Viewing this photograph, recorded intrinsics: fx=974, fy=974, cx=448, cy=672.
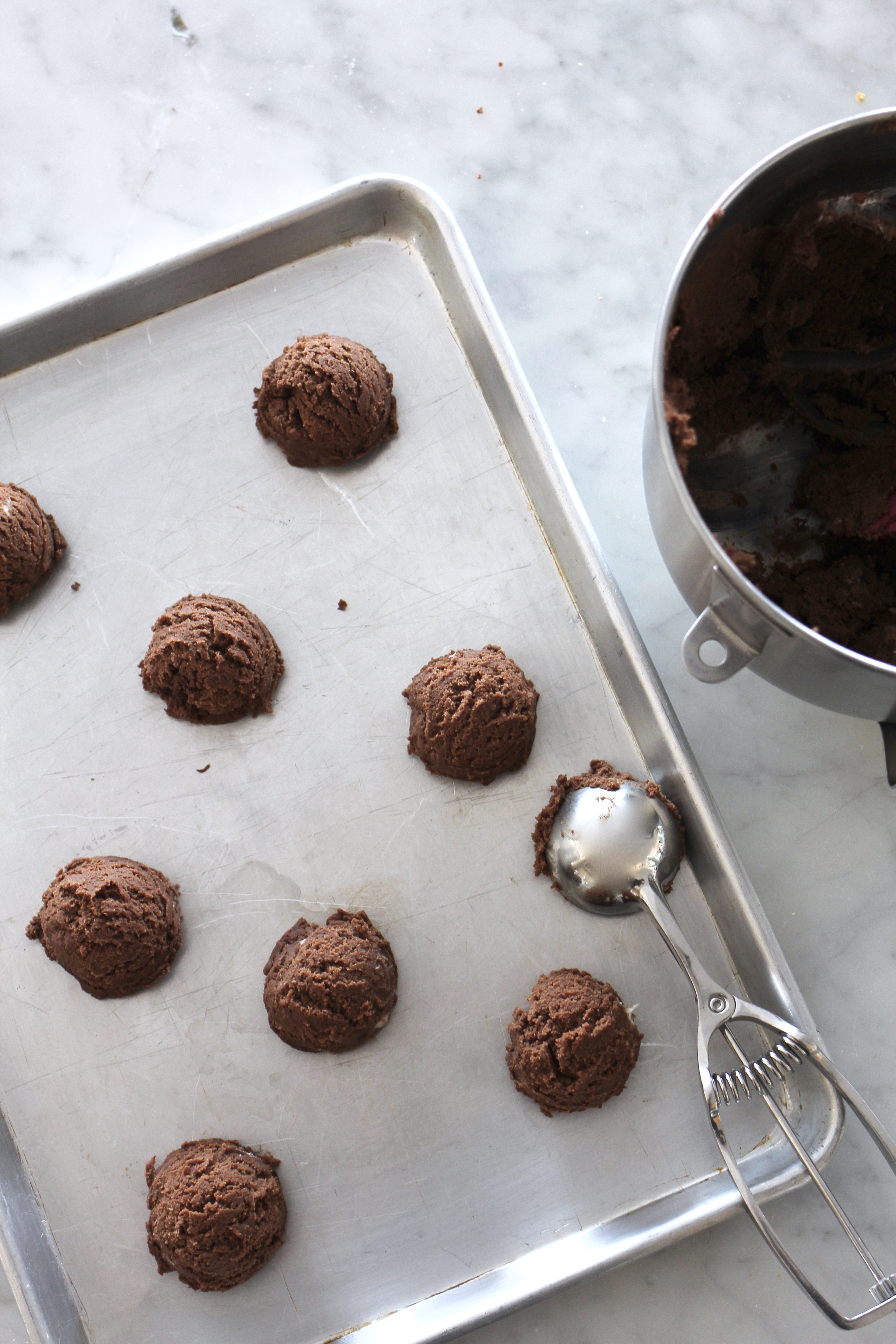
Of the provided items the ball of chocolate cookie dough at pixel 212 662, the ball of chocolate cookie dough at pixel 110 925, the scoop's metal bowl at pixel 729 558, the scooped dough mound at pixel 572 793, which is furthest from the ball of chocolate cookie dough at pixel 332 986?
the scoop's metal bowl at pixel 729 558

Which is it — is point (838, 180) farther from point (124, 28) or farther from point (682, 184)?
point (124, 28)

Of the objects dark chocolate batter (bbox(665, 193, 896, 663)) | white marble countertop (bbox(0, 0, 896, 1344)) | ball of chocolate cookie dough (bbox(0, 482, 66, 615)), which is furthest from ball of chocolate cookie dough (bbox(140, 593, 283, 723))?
dark chocolate batter (bbox(665, 193, 896, 663))

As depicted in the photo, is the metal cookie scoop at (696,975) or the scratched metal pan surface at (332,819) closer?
the metal cookie scoop at (696,975)

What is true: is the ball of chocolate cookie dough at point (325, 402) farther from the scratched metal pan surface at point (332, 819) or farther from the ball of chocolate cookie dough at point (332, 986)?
the ball of chocolate cookie dough at point (332, 986)

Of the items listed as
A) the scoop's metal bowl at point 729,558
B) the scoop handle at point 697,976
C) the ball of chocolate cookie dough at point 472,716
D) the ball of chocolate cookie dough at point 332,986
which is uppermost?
the scoop's metal bowl at point 729,558

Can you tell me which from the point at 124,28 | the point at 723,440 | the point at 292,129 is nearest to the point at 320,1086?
the point at 723,440

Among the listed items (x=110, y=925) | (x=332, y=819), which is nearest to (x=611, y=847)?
(x=332, y=819)
